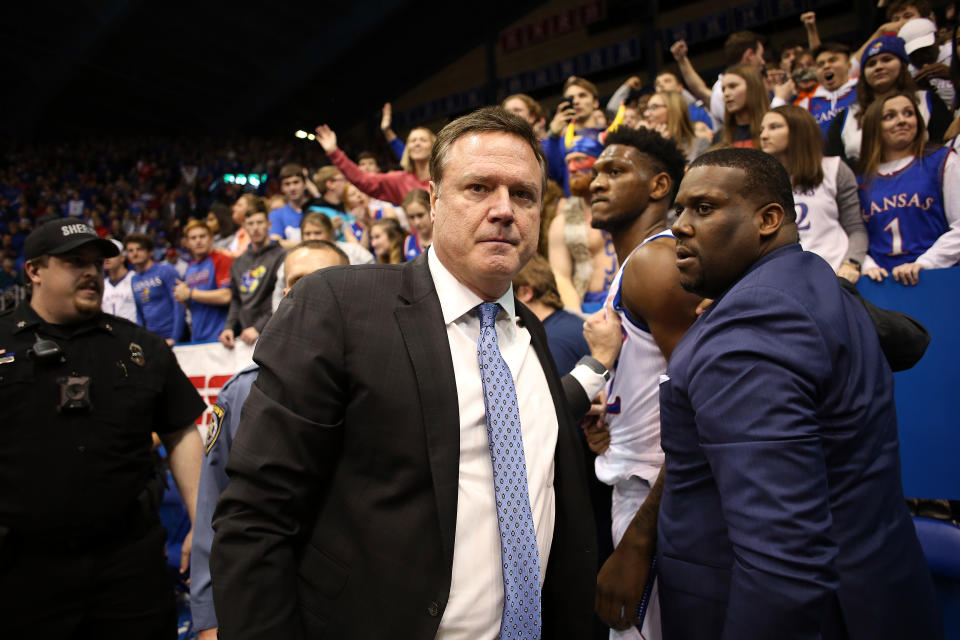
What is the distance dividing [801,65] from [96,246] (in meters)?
7.30

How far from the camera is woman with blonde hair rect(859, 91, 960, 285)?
149 inches

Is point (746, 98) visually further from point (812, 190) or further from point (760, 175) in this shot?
point (760, 175)

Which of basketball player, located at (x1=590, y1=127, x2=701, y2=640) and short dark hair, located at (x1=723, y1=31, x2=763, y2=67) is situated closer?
basketball player, located at (x1=590, y1=127, x2=701, y2=640)

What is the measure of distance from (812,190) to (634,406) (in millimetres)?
2249

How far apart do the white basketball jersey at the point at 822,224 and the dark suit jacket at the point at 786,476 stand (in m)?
2.44

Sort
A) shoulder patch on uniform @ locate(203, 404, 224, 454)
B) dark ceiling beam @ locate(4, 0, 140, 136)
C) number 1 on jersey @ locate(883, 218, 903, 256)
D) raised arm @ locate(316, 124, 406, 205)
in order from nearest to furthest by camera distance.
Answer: shoulder patch on uniform @ locate(203, 404, 224, 454), number 1 on jersey @ locate(883, 218, 903, 256), raised arm @ locate(316, 124, 406, 205), dark ceiling beam @ locate(4, 0, 140, 136)

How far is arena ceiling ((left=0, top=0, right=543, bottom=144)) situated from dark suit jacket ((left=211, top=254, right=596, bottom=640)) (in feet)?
53.8

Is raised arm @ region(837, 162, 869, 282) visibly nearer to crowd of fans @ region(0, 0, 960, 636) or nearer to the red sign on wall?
crowd of fans @ region(0, 0, 960, 636)

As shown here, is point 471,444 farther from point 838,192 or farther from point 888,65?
point 888,65

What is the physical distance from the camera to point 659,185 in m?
2.79

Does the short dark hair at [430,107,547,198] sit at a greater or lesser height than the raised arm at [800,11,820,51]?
lesser

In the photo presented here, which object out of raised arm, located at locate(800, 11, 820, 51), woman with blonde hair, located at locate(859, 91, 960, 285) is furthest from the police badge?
raised arm, located at locate(800, 11, 820, 51)

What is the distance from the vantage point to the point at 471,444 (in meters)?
1.48

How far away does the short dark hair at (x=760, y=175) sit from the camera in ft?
5.57
